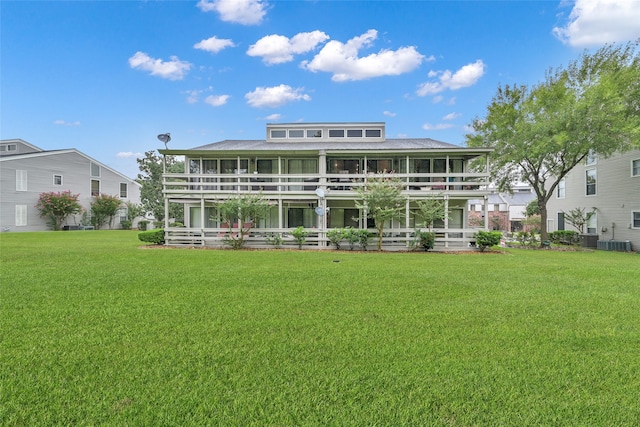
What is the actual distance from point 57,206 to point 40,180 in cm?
297

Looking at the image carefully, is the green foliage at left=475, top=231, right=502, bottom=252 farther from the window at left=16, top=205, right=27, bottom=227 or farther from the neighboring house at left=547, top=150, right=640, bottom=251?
the window at left=16, top=205, right=27, bottom=227

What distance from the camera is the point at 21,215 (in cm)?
2689

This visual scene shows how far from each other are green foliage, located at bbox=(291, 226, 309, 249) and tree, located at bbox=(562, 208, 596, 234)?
63.3ft

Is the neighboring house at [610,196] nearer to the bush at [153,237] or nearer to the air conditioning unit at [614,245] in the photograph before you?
the air conditioning unit at [614,245]

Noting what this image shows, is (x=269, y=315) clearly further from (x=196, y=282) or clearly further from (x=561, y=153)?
(x=561, y=153)

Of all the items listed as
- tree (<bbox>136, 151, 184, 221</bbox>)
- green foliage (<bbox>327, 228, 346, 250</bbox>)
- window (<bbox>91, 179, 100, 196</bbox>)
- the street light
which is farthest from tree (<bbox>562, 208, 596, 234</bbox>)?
window (<bbox>91, 179, 100, 196</bbox>)

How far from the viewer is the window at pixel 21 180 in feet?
87.1

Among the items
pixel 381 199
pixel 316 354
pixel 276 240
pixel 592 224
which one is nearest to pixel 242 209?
pixel 276 240

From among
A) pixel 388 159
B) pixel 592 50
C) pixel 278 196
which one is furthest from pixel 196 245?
pixel 592 50

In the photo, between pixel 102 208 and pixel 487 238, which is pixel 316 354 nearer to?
pixel 487 238

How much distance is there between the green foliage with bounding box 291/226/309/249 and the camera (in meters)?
14.8

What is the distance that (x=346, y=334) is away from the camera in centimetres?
401

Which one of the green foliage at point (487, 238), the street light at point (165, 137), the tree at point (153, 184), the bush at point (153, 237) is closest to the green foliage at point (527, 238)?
the green foliage at point (487, 238)

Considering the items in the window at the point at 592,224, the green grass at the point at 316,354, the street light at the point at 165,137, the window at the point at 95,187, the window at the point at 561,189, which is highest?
the street light at the point at 165,137
